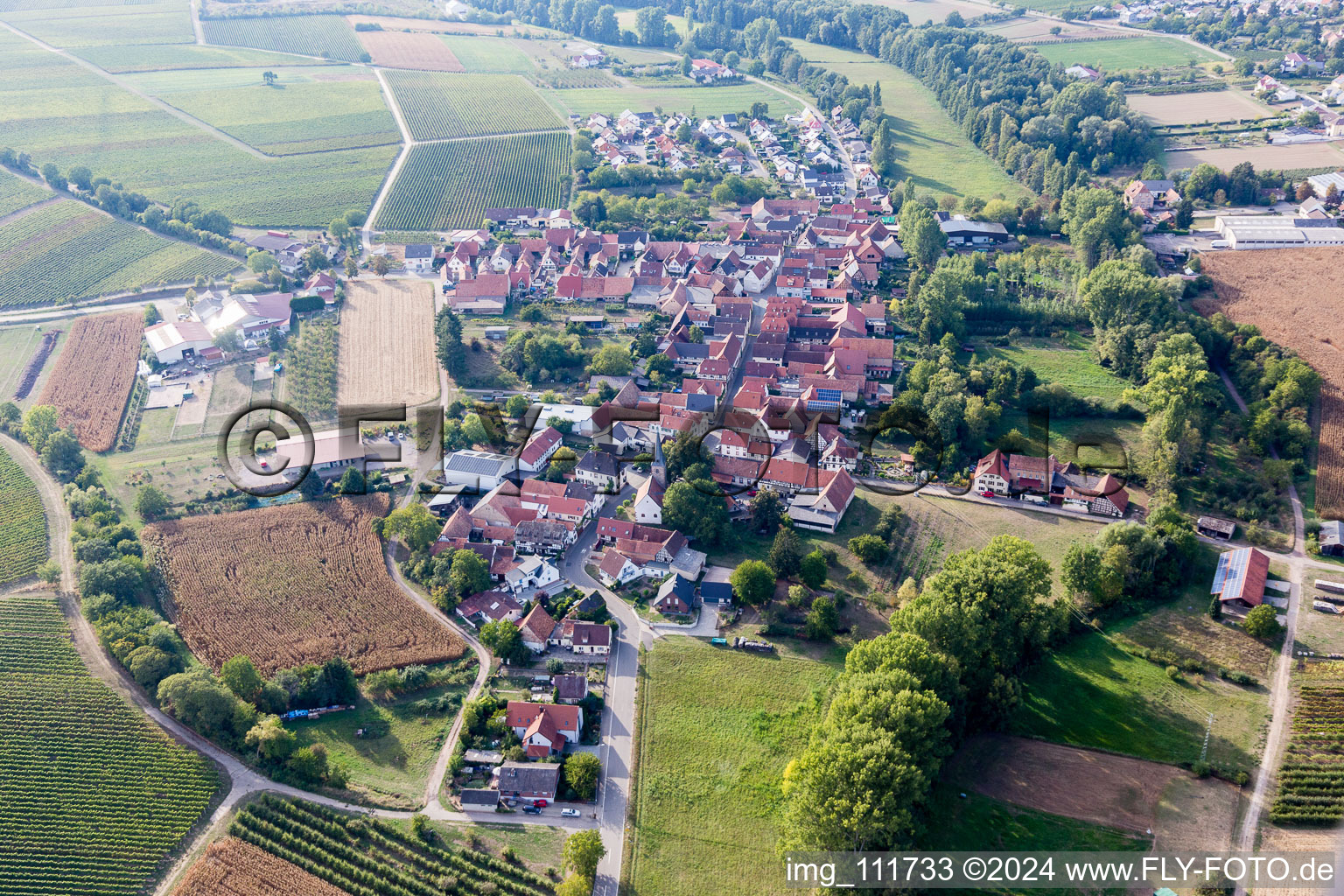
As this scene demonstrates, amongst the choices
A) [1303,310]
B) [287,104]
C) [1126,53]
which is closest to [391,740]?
[1303,310]

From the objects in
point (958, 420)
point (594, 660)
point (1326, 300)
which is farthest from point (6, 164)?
point (1326, 300)

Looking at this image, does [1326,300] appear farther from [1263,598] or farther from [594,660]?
[594,660]

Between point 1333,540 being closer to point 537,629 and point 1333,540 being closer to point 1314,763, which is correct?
point 1314,763

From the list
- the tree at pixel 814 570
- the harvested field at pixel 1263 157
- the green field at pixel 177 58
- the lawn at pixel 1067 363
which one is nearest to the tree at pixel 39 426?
the tree at pixel 814 570

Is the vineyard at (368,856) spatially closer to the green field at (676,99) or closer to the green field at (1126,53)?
the green field at (676,99)

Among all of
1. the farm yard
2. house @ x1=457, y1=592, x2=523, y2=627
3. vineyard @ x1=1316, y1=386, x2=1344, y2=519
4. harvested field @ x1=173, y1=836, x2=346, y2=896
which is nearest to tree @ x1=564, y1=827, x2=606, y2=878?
harvested field @ x1=173, y1=836, x2=346, y2=896

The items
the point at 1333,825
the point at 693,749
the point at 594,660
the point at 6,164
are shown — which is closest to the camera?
the point at 1333,825
